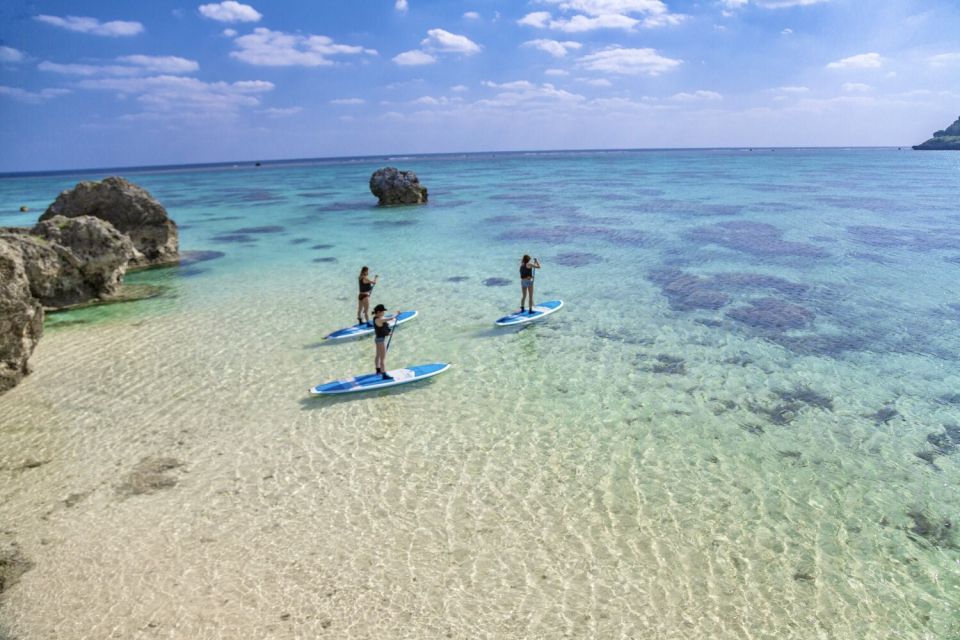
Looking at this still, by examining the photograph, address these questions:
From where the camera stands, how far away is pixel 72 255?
21.9m

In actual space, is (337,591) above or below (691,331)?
below

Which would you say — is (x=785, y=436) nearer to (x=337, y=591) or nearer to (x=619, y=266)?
(x=337, y=591)

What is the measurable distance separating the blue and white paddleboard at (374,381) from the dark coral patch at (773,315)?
10.5 m

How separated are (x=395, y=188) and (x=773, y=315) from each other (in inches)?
1565

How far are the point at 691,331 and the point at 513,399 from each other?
7.34 metres

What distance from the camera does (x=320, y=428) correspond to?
487 inches

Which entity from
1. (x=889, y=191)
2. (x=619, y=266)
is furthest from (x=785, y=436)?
(x=889, y=191)

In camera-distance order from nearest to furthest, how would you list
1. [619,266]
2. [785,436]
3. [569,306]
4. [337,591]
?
[337,591] → [785,436] → [569,306] → [619,266]

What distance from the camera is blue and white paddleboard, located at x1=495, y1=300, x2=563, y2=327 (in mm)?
18594

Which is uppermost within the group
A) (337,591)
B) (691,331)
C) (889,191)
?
(889,191)

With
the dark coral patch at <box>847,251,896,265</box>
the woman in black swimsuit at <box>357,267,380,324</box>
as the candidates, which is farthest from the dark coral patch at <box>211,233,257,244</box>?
the dark coral patch at <box>847,251,896,265</box>

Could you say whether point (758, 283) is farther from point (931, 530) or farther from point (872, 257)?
point (931, 530)

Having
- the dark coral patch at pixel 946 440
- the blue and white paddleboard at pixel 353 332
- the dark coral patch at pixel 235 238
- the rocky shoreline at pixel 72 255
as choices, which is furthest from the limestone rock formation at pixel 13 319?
the dark coral patch at pixel 235 238

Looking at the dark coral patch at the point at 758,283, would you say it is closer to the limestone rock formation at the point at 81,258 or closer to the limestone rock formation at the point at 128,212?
the limestone rock formation at the point at 81,258
